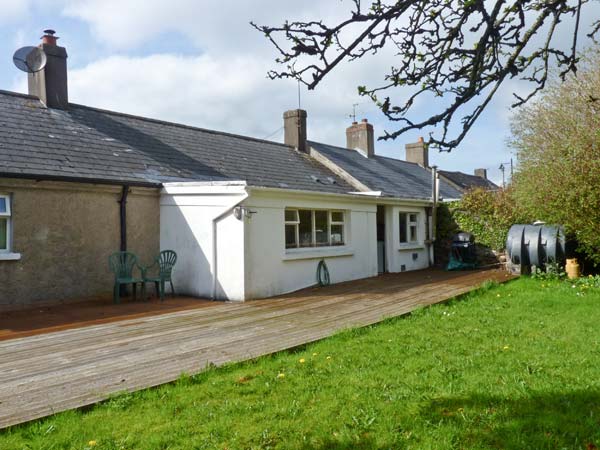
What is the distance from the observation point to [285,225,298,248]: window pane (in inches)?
521

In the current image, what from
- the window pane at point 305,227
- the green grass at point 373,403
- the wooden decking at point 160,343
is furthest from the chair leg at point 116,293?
the green grass at point 373,403

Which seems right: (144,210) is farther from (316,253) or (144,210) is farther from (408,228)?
(408,228)

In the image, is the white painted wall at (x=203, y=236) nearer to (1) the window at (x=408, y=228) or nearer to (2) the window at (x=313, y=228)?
(2) the window at (x=313, y=228)

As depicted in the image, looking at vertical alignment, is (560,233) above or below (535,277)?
above

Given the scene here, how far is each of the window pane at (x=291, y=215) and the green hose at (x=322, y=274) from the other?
1428 mm

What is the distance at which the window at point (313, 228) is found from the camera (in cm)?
1339

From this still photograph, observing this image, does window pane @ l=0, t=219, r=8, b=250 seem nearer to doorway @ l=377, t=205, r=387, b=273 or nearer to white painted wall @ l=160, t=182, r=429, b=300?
white painted wall @ l=160, t=182, r=429, b=300

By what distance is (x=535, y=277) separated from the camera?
47.2ft

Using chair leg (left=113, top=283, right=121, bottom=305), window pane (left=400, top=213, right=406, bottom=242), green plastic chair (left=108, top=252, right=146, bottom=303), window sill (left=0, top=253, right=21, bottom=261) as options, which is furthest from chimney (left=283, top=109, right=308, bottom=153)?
window sill (left=0, top=253, right=21, bottom=261)

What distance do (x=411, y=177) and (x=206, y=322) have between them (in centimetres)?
1853

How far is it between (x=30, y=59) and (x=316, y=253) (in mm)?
9093

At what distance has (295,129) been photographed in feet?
70.5

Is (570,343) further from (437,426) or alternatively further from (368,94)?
(368,94)

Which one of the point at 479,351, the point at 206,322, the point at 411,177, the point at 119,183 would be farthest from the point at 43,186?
the point at 411,177
